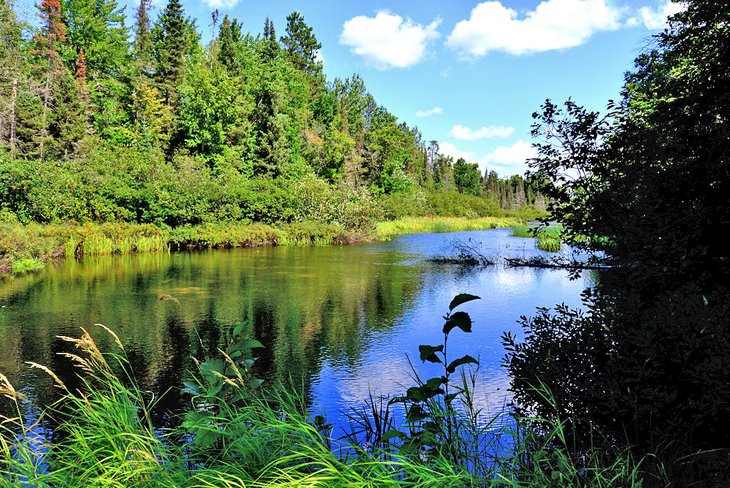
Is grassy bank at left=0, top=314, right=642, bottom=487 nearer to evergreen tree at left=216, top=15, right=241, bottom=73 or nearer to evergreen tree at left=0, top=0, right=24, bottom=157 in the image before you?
evergreen tree at left=0, top=0, right=24, bottom=157

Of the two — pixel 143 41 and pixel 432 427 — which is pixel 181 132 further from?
pixel 432 427

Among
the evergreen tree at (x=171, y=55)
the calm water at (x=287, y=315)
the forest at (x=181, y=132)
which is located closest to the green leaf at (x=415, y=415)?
the calm water at (x=287, y=315)

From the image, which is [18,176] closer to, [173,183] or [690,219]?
[173,183]

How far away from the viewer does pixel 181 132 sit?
1588 inches

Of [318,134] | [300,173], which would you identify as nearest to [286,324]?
[300,173]

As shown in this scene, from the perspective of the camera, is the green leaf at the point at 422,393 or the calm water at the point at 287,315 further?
the calm water at the point at 287,315

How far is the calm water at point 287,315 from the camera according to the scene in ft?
21.4

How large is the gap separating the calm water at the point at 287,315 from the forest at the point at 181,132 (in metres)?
7.37

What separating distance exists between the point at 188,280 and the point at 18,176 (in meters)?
13.4

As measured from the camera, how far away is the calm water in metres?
6.53

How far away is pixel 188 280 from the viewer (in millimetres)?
14797

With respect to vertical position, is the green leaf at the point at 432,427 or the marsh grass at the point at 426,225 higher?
the marsh grass at the point at 426,225

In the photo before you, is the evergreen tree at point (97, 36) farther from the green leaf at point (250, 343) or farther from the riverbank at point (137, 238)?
the green leaf at point (250, 343)

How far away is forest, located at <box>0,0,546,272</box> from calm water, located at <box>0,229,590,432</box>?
7369 millimetres
